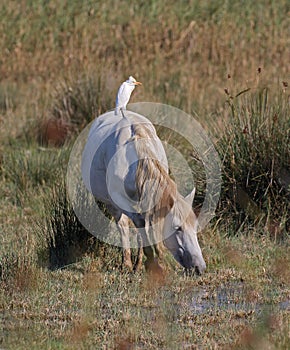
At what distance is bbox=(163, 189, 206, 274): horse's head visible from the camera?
566 centimetres

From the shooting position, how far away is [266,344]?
4.31 meters

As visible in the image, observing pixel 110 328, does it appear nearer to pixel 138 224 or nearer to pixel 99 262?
pixel 138 224

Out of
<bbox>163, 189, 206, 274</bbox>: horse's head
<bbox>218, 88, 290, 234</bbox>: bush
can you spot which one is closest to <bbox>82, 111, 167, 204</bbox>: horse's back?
<bbox>163, 189, 206, 274</bbox>: horse's head

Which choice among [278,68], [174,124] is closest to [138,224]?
[174,124]

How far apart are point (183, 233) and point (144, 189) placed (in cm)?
38

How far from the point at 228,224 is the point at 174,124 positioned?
2099mm

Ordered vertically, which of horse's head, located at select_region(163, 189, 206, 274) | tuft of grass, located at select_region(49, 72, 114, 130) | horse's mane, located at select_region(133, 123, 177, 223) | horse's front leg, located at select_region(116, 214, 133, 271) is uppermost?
horse's mane, located at select_region(133, 123, 177, 223)

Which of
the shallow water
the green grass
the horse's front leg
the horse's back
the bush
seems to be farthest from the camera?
the bush

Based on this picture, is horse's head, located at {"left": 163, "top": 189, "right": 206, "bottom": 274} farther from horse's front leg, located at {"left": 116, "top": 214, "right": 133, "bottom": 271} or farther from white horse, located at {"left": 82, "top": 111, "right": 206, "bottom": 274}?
horse's front leg, located at {"left": 116, "top": 214, "right": 133, "bottom": 271}

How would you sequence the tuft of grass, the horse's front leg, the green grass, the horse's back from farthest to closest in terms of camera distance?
the tuft of grass, the horse's front leg, the horse's back, the green grass

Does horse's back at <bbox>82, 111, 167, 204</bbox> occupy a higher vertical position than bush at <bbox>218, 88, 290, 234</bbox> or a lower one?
higher

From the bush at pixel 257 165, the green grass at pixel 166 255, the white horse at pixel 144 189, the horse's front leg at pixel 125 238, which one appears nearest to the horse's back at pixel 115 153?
the white horse at pixel 144 189

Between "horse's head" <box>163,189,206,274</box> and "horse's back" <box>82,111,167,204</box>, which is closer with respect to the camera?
"horse's head" <box>163,189,206,274</box>

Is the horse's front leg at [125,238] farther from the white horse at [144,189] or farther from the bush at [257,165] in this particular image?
the bush at [257,165]
